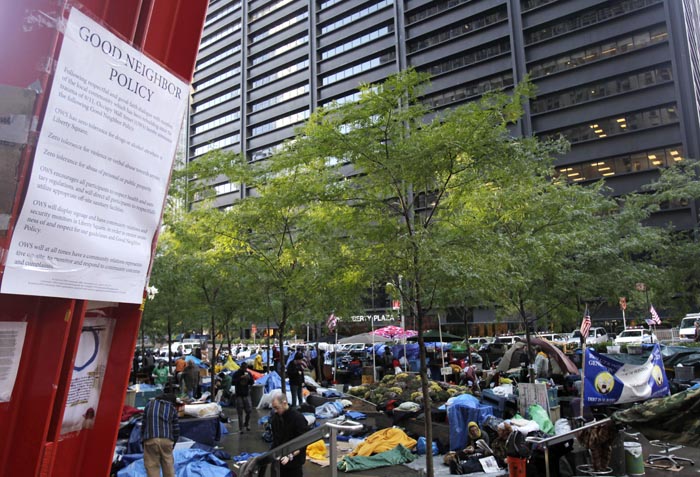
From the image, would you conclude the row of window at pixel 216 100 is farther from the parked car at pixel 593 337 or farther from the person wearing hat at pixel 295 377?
the person wearing hat at pixel 295 377

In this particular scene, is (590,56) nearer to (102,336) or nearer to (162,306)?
(162,306)

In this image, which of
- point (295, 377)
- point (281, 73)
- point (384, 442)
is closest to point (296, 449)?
point (384, 442)

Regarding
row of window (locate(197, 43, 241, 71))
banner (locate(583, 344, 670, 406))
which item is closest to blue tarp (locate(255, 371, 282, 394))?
banner (locate(583, 344, 670, 406))

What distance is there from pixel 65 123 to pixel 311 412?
513 inches

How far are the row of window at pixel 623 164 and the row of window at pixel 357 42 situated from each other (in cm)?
2953

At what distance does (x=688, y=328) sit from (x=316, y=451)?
33831mm

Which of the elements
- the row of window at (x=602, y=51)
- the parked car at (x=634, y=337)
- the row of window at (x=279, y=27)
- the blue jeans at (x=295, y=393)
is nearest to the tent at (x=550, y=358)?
the blue jeans at (x=295, y=393)

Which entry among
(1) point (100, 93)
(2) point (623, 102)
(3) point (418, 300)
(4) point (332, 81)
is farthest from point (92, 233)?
(4) point (332, 81)

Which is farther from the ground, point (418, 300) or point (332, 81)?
point (332, 81)

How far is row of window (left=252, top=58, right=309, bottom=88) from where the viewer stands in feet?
254

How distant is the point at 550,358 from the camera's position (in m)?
19.4

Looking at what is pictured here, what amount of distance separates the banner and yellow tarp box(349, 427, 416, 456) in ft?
14.0

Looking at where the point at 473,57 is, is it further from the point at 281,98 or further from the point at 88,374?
the point at 88,374

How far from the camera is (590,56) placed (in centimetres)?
5241
